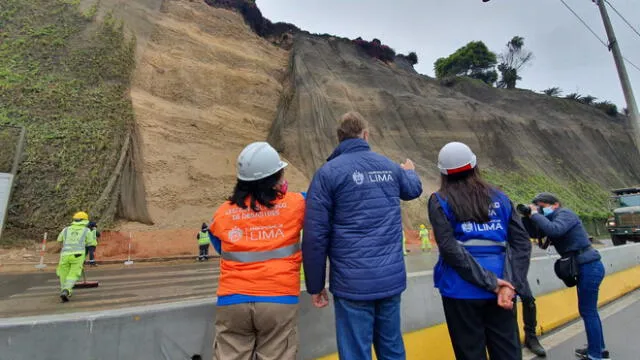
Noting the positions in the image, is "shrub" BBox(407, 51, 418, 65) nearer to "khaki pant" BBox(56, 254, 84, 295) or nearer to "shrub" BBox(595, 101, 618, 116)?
"shrub" BBox(595, 101, 618, 116)

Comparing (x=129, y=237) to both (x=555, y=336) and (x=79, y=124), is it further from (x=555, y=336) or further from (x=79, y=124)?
(x=555, y=336)

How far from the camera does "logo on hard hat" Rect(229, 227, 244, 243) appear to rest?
2439 millimetres

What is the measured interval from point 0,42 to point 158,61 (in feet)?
28.7

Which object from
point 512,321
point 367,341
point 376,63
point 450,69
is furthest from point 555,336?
point 450,69

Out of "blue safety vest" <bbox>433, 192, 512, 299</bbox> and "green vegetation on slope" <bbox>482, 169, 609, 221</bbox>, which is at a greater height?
"green vegetation on slope" <bbox>482, 169, 609, 221</bbox>

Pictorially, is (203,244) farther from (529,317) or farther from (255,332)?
(255,332)

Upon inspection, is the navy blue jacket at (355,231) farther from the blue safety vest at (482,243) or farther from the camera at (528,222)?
the camera at (528,222)

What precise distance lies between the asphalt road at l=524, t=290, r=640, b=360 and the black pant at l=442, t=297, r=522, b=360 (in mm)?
2195

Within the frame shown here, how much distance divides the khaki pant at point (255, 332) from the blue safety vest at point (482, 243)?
4.12 feet

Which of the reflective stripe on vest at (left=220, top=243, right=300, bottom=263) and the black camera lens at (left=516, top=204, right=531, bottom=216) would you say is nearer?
the reflective stripe on vest at (left=220, top=243, right=300, bottom=263)

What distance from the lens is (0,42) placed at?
22.6 metres

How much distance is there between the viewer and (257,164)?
258cm

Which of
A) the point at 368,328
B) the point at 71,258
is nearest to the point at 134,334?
the point at 368,328

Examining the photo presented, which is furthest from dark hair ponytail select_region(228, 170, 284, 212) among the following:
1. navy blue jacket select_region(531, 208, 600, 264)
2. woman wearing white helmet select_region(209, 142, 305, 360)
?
navy blue jacket select_region(531, 208, 600, 264)
